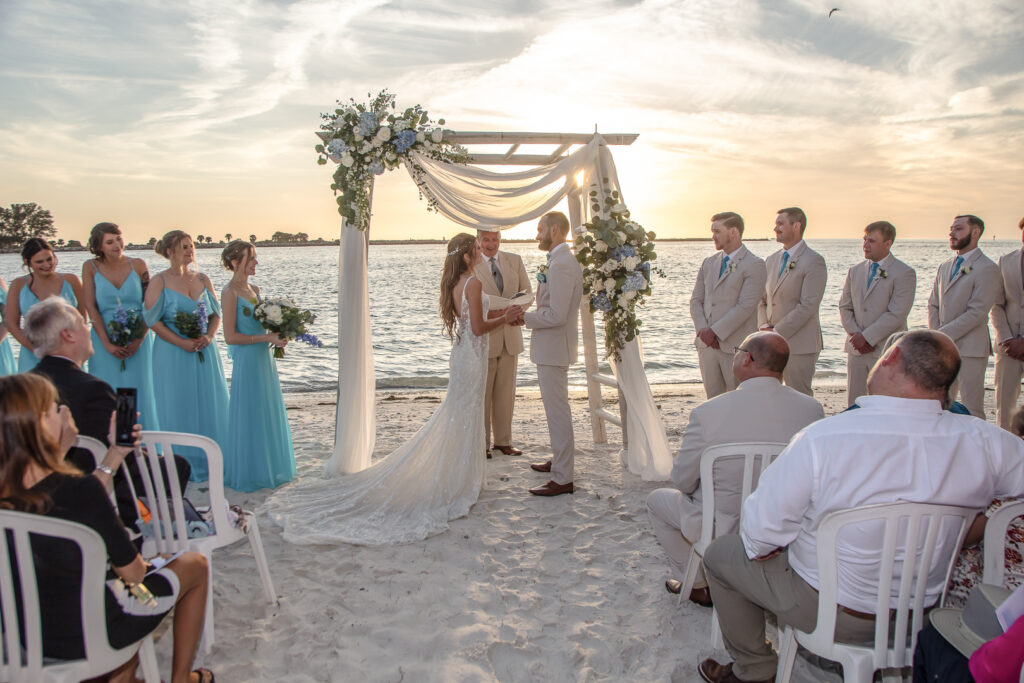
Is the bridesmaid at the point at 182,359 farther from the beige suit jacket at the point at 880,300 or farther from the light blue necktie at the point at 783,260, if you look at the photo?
the beige suit jacket at the point at 880,300

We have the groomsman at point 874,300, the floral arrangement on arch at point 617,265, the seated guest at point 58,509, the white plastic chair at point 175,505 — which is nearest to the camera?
→ the seated guest at point 58,509

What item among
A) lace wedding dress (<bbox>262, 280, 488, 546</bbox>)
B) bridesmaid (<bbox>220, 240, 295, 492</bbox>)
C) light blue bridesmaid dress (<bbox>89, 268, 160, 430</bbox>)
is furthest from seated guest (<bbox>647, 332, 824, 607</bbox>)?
light blue bridesmaid dress (<bbox>89, 268, 160, 430</bbox>)

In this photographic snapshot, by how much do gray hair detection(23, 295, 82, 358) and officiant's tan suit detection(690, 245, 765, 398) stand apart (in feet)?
15.6

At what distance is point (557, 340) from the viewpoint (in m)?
5.20

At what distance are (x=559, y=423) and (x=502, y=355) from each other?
1.34 metres

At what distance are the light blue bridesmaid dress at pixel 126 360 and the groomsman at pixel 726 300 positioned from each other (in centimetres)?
504

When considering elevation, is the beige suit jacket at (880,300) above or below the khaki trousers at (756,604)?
above

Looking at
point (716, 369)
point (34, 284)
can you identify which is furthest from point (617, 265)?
point (34, 284)

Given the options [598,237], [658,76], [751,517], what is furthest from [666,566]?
[658,76]

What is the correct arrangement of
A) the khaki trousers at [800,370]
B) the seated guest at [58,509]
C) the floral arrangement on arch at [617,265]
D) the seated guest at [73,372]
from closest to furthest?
the seated guest at [58,509], the seated guest at [73,372], the floral arrangement on arch at [617,265], the khaki trousers at [800,370]

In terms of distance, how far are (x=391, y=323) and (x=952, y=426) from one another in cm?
2141

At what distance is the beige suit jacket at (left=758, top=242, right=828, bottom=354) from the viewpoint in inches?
230

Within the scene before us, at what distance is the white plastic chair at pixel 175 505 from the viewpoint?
3.03 metres

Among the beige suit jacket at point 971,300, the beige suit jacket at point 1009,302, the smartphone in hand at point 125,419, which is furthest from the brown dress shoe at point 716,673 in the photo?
the beige suit jacket at point 1009,302
